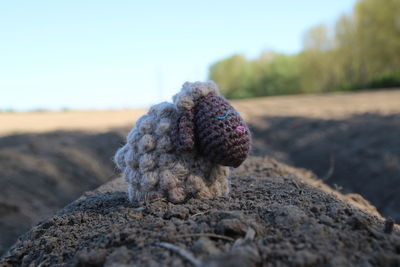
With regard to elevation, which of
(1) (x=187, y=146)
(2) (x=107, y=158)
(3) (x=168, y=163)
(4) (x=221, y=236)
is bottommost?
(2) (x=107, y=158)

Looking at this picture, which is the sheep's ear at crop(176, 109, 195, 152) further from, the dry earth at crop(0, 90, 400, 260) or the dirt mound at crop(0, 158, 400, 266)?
the dry earth at crop(0, 90, 400, 260)

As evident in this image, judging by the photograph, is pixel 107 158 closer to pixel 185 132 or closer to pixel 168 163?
pixel 168 163

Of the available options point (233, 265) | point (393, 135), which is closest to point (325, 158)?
point (393, 135)

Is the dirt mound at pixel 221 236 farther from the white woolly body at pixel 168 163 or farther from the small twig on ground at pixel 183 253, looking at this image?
the white woolly body at pixel 168 163

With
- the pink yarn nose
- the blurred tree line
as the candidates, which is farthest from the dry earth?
the blurred tree line

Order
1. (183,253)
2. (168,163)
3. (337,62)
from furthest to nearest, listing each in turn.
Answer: (337,62)
(168,163)
(183,253)

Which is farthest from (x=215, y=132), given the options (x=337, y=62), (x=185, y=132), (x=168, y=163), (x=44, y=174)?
(x=337, y=62)

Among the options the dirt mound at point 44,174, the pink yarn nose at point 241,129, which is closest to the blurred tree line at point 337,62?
the dirt mound at point 44,174
